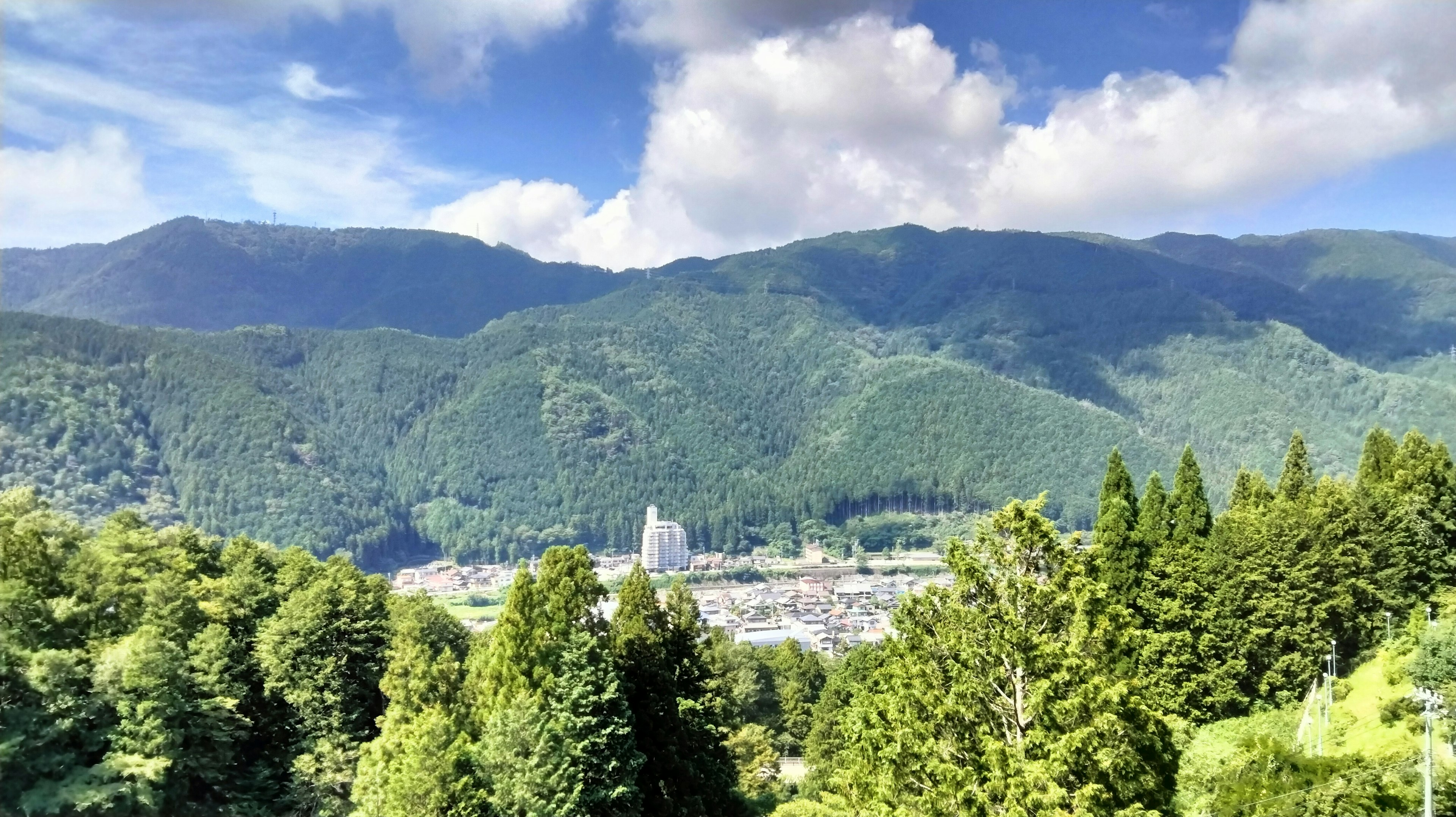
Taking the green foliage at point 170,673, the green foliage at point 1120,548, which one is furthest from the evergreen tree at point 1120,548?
the green foliage at point 170,673

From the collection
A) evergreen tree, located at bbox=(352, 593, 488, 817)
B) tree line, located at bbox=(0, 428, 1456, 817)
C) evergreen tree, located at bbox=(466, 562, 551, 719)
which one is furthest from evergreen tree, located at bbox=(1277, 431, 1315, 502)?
evergreen tree, located at bbox=(352, 593, 488, 817)

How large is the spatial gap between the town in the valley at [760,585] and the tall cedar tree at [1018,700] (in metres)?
57.9

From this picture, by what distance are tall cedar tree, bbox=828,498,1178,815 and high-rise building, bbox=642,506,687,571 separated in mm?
145179

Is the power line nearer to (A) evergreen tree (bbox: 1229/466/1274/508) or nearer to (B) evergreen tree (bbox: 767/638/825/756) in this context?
(A) evergreen tree (bbox: 1229/466/1274/508)

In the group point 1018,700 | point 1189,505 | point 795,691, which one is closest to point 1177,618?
point 1189,505

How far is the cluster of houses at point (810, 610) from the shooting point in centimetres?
9169

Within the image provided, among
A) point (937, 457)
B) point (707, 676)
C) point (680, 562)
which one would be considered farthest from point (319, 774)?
point (937, 457)

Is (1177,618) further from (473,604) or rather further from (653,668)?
(473,604)

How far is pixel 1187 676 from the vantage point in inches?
1077

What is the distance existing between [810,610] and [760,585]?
25.1 metres

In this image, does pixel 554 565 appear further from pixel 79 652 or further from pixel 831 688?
pixel 831 688

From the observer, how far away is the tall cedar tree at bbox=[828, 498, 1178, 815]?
12.4m

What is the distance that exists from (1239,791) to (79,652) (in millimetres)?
22529

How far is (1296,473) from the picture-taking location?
35406 mm
